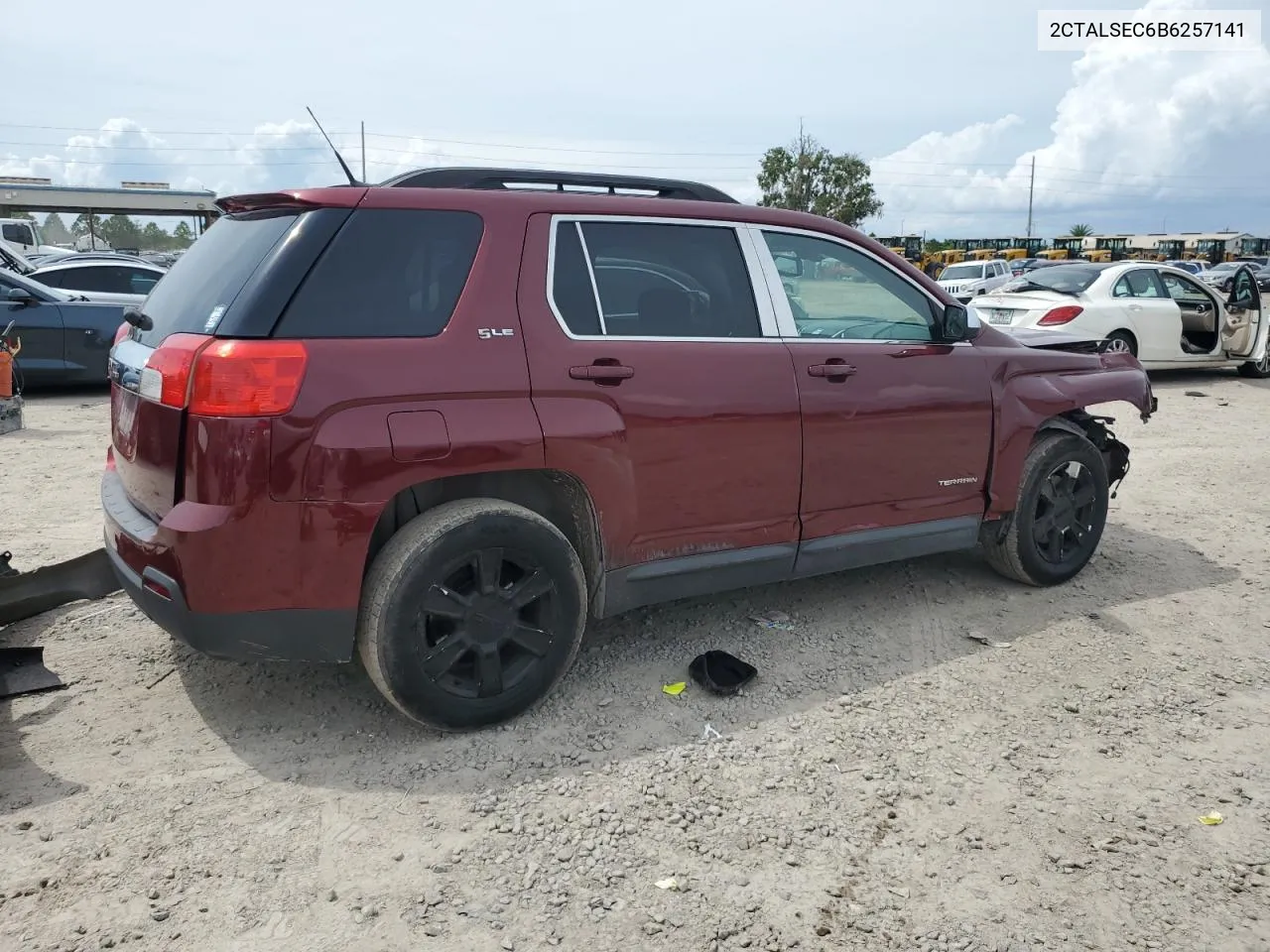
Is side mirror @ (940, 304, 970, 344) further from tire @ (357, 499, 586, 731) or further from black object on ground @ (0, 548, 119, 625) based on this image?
black object on ground @ (0, 548, 119, 625)

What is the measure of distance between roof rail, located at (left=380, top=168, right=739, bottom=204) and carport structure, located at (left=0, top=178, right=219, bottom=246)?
3960cm

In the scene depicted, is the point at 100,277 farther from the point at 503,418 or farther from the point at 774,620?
the point at 503,418

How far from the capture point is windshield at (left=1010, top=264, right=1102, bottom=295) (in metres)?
12.2

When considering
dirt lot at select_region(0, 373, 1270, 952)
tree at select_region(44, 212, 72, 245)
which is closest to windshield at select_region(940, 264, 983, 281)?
dirt lot at select_region(0, 373, 1270, 952)

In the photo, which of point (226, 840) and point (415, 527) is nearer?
point (226, 840)

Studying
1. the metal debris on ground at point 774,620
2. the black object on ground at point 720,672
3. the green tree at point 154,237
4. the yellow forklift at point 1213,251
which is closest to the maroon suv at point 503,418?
the black object on ground at point 720,672

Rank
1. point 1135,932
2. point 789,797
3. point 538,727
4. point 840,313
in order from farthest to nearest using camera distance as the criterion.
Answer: point 840,313 → point 538,727 → point 789,797 → point 1135,932

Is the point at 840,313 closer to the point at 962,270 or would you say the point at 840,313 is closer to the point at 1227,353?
the point at 1227,353

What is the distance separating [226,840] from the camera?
2.77 m

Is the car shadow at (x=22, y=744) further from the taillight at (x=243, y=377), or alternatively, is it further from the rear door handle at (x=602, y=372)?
the rear door handle at (x=602, y=372)

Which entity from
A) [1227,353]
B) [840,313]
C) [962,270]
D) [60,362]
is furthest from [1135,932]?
[962,270]

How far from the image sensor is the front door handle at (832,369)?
392cm

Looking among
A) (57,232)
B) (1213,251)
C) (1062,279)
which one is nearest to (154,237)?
(57,232)

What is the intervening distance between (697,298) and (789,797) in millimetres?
1869
